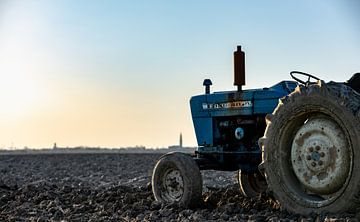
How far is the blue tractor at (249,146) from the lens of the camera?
21.5 feet

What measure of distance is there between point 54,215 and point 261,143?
9.44ft

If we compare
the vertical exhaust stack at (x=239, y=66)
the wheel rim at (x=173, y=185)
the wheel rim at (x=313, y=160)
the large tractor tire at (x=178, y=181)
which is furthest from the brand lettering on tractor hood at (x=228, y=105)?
the wheel rim at (x=313, y=160)

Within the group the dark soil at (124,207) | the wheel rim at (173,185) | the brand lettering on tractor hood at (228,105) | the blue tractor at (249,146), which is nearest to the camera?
the blue tractor at (249,146)

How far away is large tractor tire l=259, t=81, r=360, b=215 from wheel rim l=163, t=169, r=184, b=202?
5.57 ft

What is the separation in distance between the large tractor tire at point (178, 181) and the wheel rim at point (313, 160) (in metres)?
1.62

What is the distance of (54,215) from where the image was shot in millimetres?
7820

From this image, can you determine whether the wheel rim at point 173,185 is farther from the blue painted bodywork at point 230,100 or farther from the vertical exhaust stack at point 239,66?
the vertical exhaust stack at point 239,66

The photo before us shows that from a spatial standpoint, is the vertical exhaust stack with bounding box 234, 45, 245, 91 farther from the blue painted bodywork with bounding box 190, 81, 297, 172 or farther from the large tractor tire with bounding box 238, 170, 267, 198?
the large tractor tire with bounding box 238, 170, 267, 198

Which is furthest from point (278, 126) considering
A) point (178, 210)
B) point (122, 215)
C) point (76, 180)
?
point (76, 180)

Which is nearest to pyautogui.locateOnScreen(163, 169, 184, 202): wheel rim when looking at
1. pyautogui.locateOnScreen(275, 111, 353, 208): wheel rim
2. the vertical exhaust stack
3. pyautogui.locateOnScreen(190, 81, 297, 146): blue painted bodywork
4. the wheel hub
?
pyautogui.locateOnScreen(190, 81, 297, 146): blue painted bodywork

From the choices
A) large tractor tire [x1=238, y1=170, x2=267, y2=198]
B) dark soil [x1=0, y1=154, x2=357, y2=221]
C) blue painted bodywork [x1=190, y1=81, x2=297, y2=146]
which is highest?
blue painted bodywork [x1=190, y1=81, x2=297, y2=146]

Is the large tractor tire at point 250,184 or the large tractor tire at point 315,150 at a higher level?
the large tractor tire at point 315,150

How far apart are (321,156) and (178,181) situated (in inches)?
98.4

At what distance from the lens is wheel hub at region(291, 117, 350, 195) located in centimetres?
626
